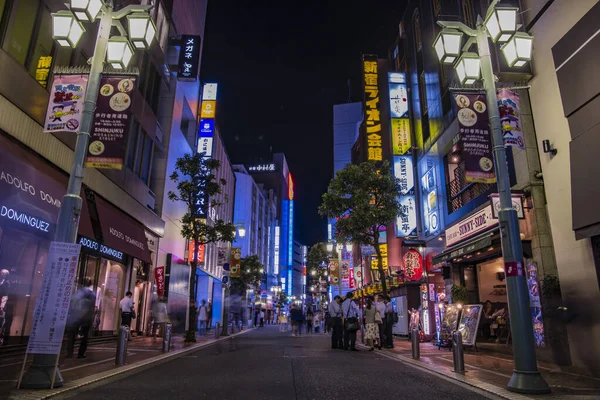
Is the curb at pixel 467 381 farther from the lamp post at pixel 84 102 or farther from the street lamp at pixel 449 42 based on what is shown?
the lamp post at pixel 84 102

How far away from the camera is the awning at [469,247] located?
12242 millimetres

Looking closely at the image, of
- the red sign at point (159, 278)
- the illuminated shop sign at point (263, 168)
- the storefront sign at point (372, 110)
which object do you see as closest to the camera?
the red sign at point (159, 278)

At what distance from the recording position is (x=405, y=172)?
23812 mm

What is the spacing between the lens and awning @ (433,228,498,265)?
12.2 metres

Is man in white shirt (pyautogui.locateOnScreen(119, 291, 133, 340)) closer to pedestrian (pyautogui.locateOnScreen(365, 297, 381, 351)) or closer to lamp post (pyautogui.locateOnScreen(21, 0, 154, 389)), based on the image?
lamp post (pyautogui.locateOnScreen(21, 0, 154, 389))

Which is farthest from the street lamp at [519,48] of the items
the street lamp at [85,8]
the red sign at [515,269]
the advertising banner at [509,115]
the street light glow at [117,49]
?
the street lamp at [85,8]

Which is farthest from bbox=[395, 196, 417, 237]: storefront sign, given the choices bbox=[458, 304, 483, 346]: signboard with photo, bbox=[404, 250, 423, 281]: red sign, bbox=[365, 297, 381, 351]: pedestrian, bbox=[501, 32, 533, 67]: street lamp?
bbox=[501, 32, 533, 67]: street lamp

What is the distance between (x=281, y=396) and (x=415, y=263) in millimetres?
16122

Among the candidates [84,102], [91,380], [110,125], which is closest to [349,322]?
[91,380]

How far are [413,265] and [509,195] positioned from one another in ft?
45.1

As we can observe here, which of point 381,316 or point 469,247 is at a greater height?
point 469,247

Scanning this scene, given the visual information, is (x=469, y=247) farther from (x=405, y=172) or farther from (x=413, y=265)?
(x=405, y=172)

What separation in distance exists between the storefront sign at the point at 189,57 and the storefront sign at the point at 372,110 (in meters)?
12.9

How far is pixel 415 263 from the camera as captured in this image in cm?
2072
